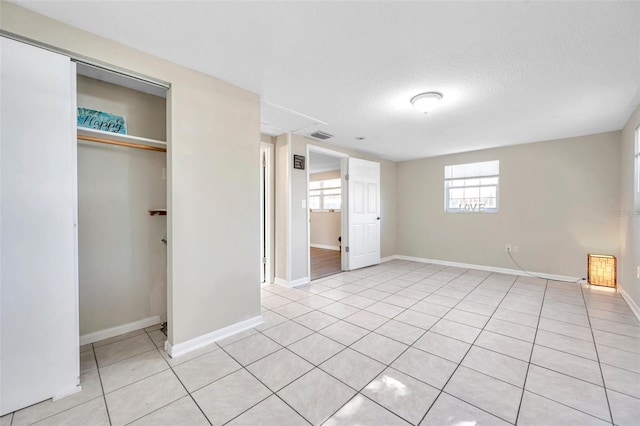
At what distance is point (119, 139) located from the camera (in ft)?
7.30

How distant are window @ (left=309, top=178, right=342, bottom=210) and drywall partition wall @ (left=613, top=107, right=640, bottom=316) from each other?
17.2ft

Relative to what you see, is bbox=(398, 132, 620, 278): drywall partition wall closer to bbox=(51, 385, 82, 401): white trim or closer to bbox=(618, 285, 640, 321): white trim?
bbox=(618, 285, 640, 321): white trim

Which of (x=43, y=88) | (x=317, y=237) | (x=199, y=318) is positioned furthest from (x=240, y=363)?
(x=317, y=237)

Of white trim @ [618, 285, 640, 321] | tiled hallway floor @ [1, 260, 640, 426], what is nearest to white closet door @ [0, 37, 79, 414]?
tiled hallway floor @ [1, 260, 640, 426]

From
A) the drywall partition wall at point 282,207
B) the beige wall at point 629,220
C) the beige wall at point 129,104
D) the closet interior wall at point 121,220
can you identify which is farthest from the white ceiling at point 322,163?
the beige wall at point 629,220

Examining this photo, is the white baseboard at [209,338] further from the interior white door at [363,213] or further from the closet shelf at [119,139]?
the interior white door at [363,213]

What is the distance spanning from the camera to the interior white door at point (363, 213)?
15.8 feet

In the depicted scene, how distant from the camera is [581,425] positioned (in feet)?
4.41

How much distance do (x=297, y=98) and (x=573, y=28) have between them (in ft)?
6.99

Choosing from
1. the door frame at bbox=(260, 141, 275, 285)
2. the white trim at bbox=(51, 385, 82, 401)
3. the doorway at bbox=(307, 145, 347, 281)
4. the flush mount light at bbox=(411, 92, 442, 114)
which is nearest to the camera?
the white trim at bbox=(51, 385, 82, 401)

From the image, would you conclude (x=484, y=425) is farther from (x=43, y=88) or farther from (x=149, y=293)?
(x=43, y=88)

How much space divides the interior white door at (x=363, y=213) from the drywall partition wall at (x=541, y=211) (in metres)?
1.17

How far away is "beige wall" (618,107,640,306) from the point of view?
2.86 m

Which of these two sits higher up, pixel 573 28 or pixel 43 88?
pixel 573 28
